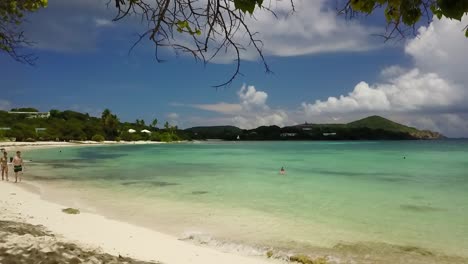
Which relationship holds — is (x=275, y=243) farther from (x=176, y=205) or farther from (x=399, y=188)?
(x=399, y=188)

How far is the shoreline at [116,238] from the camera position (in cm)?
670

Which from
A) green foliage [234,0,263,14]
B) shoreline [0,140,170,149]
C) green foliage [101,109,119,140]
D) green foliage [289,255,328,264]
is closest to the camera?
green foliage [234,0,263,14]

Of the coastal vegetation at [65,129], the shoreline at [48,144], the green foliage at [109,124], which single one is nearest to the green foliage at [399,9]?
the shoreline at [48,144]

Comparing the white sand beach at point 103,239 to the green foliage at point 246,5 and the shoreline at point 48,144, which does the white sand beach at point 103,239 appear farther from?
the shoreline at point 48,144

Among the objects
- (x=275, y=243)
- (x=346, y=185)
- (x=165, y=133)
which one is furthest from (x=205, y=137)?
(x=275, y=243)

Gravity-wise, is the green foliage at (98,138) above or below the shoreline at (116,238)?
above

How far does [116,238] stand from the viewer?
7801mm

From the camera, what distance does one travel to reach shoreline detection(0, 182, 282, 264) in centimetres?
670

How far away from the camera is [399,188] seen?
20.0 m

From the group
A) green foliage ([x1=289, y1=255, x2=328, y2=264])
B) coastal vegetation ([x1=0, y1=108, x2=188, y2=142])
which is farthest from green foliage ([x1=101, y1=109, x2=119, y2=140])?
green foliage ([x1=289, y1=255, x2=328, y2=264])

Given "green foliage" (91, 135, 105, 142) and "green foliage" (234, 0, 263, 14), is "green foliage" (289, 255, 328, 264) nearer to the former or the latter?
"green foliage" (234, 0, 263, 14)

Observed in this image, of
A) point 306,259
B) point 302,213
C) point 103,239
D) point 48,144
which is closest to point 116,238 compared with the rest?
point 103,239

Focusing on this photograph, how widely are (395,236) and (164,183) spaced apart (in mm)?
12919

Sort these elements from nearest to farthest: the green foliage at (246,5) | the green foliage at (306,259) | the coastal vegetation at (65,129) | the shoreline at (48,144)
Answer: the green foliage at (246,5) < the green foliage at (306,259) < the shoreline at (48,144) < the coastal vegetation at (65,129)
